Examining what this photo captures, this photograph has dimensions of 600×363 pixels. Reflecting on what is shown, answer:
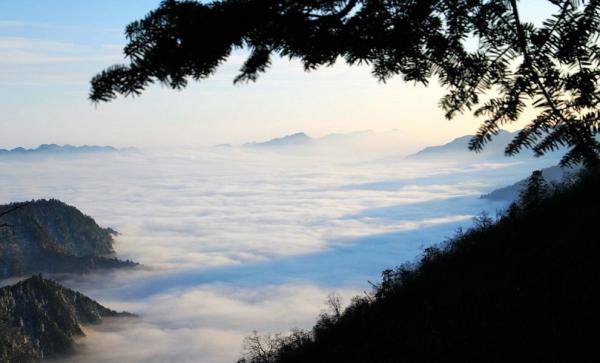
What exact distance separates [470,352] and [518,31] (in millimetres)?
8355

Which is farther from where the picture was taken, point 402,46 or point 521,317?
point 521,317

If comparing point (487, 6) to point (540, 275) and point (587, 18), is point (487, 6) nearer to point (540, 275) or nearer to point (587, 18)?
point (587, 18)

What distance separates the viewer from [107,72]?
2326 mm

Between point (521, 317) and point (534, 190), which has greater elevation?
point (534, 190)

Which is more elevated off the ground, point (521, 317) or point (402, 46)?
point (402, 46)

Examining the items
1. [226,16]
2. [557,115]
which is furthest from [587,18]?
[226,16]

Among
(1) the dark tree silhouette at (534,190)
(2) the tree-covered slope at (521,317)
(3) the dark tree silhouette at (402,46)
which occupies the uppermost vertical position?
(3) the dark tree silhouette at (402,46)

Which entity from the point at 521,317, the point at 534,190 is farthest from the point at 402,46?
the point at 521,317

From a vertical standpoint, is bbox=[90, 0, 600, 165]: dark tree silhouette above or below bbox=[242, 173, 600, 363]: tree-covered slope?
above

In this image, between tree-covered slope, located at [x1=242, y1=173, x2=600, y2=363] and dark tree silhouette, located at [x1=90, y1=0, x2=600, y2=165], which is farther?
tree-covered slope, located at [x1=242, y1=173, x2=600, y2=363]

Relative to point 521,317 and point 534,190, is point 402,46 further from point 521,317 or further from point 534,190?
point 521,317

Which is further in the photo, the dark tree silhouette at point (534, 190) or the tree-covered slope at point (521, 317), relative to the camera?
the tree-covered slope at point (521, 317)

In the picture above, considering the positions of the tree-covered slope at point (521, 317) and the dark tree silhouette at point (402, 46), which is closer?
the dark tree silhouette at point (402, 46)

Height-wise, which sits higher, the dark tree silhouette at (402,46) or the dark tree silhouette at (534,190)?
the dark tree silhouette at (402,46)
